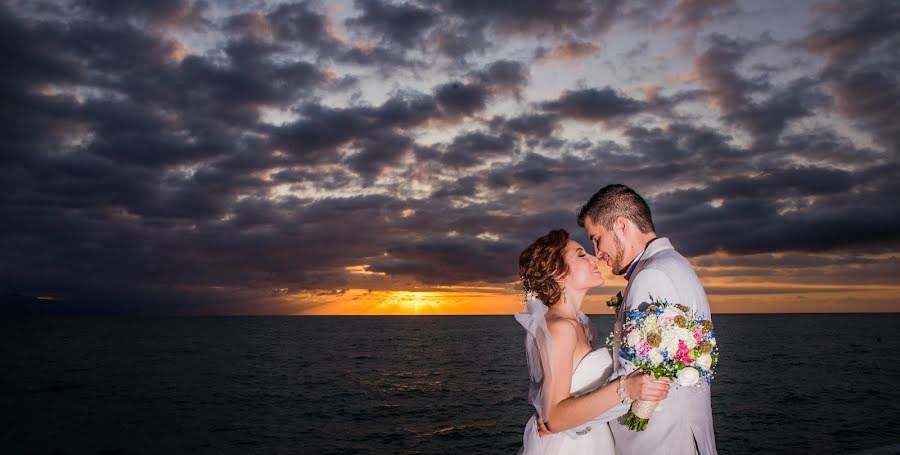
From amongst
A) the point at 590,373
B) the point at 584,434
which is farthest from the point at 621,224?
the point at 584,434

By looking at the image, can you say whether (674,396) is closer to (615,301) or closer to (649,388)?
(649,388)

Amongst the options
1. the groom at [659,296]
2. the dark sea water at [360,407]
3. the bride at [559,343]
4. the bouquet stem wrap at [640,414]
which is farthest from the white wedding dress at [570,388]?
the dark sea water at [360,407]

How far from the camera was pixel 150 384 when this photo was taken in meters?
43.4

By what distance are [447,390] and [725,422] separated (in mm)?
18517

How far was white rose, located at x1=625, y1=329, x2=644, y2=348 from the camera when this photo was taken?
3693 millimetres

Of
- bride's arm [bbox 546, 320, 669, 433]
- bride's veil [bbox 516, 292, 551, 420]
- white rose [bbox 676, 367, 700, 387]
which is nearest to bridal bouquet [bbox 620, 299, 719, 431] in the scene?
white rose [bbox 676, 367, 700, 387]

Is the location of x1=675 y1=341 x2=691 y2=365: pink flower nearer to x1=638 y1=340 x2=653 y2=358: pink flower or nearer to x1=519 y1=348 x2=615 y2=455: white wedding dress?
x1=638 y1=340 x2=653 y2=358: pink flower

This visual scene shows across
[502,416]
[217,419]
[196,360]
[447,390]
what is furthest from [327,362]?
[502,416]

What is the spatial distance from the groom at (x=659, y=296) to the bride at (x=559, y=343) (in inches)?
22.3

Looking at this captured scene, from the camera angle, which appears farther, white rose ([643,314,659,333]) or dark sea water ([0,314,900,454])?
dark sea water ([0,314,900,454])

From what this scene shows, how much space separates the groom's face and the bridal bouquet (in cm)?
90

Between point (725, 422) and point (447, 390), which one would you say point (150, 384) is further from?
point (725, 422)

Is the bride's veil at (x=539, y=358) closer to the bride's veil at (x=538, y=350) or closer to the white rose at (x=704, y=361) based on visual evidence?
the bride's veil at (x=538, y=350)

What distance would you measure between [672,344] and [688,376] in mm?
258
